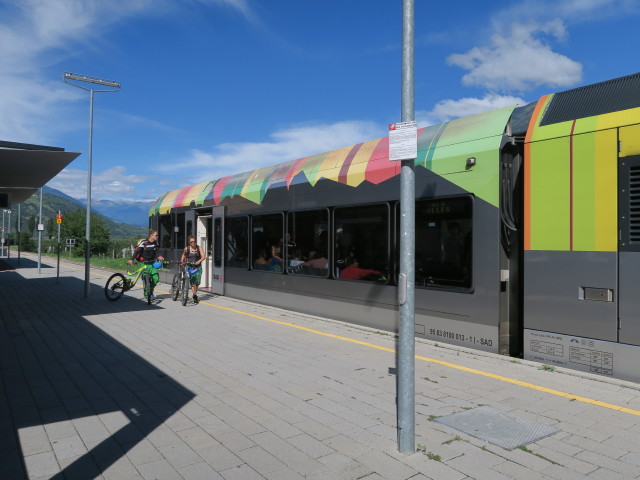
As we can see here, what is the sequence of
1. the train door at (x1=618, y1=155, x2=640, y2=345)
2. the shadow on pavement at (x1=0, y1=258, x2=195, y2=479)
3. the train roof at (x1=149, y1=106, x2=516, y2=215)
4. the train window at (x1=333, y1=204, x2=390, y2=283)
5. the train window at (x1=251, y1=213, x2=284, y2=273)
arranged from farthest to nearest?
the train window at (x1=251, y1=213, x2=284, y2=273)
the train window at (x1=333, y1=204, x2=390, y2=283)
the train roof at (x1=149, y1=106, x2=516, y2=215)
the train door at (x1=618, y1=155, x2=640, y2=345)
the shadow on pavement at (x1=0, y1=258, x2=195, y2=479)

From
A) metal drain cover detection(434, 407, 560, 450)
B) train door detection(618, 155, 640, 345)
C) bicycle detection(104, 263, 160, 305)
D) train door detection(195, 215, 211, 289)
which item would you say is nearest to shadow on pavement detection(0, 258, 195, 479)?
metal drain cover detection(434, 407, 560, 450)

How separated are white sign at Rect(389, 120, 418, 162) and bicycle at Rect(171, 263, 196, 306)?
901cm

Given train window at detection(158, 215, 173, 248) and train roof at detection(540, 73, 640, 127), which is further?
train window at detection(158, 215, 173, 248)

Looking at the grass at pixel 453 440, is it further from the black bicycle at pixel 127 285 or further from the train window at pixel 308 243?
the black bicycle at pixel 127 285

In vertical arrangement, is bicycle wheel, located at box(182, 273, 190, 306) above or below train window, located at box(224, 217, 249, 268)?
below

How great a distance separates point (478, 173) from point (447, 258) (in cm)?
121

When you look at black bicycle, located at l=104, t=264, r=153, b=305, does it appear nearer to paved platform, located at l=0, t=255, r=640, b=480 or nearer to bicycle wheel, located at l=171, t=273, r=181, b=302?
bicycle wheel, located at l=171, t=273, r=181, b=302

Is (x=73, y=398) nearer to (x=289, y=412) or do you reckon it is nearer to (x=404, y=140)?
(x=289, y=412)

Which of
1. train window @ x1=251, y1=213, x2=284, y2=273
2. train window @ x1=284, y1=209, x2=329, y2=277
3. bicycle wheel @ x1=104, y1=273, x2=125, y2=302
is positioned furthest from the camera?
bicycle wheel @ x1=104, y1=273, x2=125, y2=302

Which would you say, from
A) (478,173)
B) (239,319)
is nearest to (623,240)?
(478,173)

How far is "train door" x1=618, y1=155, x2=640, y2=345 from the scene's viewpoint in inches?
190

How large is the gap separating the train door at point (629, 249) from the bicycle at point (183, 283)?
9.06 m

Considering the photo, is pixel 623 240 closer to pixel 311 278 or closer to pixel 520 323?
pixel 520 323

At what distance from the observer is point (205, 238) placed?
14.1 m
